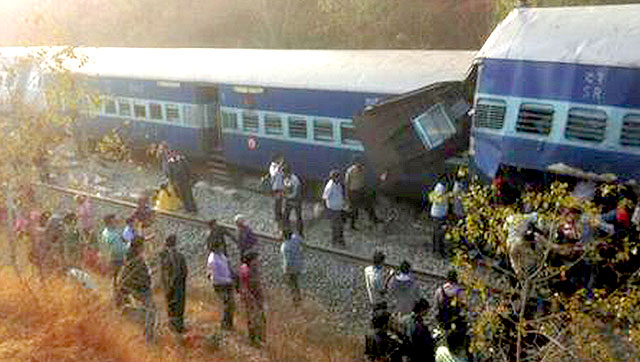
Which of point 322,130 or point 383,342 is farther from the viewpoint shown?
point 322,130

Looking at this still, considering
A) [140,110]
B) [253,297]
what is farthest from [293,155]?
[253,297]

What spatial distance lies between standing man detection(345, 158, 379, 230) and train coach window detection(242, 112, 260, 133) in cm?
362

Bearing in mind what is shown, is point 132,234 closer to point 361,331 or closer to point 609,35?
point 361,331

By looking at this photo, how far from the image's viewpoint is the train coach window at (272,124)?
61.7 ft

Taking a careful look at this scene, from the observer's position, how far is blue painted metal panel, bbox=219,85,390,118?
1702cm

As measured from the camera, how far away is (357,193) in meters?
15.8

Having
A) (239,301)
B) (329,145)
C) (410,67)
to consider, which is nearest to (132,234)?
(239,301)

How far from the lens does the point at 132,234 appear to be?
487 inches

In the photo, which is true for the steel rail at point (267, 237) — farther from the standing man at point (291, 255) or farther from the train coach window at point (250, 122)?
the train coach window at point (250, 122)

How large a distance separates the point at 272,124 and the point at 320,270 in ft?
18.5

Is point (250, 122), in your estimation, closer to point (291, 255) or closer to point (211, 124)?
point (211, 124)

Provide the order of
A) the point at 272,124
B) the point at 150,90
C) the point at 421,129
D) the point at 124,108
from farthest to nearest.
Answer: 1. the point at 124,108
2. the point at 150,90
3. the point at 272,124
4. the point at 421,129

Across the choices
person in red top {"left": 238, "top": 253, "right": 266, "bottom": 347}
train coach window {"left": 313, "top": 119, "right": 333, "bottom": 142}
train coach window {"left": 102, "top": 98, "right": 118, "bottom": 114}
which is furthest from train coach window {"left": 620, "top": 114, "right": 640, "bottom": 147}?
train coach window {"left": 102, "top": 98, "right": 118, "bottom": 114}

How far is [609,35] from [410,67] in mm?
5054
